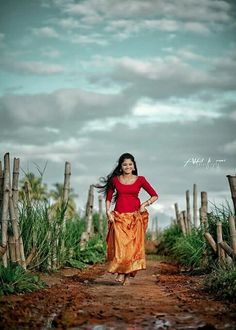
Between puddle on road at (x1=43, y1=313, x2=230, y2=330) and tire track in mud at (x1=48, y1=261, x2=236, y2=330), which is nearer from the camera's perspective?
puddle on road at (x1=43, y1=313, x2=230, y2=330)

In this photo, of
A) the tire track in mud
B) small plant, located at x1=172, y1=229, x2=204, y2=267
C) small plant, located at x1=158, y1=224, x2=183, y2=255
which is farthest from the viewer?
small plant, located at x1=158, y1=224, x2=183, y2=255

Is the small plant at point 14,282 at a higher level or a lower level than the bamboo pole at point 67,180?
lower

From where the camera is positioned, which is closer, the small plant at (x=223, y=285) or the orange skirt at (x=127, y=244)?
the small plant at (x=223, y=285)

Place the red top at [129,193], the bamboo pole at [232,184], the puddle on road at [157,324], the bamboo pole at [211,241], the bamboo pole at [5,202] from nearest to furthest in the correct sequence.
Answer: the puddle on road at [157,324]
the bamboo pole at [5,202]
the red top at [129,193]
the bamboo pole at [232,184]
the bamboo pole at [211,241]

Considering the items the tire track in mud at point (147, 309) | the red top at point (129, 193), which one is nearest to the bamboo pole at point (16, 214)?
the tire track in mud at point (147, 309)

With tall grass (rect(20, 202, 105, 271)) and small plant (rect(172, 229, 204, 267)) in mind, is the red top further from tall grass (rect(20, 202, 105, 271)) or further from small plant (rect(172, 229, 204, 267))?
small plant (rect(172, 229, 204, 267))

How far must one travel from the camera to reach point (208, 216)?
405 inches

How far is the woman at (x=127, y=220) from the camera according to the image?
784 centimetres

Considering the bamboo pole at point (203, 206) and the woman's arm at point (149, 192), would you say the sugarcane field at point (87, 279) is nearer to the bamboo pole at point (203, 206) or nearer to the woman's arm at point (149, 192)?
the bamboo pole at point (203, 206)

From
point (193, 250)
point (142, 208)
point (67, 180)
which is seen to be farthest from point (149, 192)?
point (193, 250)

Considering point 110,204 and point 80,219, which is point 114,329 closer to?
point 110,204

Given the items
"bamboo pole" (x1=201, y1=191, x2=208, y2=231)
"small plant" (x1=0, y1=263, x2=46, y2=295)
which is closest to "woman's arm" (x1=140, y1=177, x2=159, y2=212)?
"small plant" (x1=0, y1=263, x2=46, y2=295)

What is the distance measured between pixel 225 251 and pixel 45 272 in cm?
297

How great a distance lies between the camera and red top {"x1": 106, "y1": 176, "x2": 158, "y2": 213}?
26.1 feet
